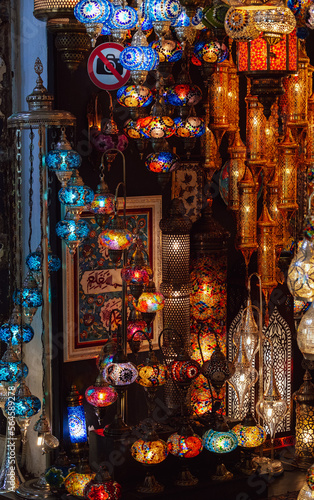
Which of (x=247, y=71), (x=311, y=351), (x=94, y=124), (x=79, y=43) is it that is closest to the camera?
(x=311, y=351)

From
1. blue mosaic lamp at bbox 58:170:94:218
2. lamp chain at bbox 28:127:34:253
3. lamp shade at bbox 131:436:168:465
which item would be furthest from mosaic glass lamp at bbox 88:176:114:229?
lamp shade at bbox 131:436:168:465

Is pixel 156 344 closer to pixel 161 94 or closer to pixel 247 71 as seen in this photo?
pixel 161 94

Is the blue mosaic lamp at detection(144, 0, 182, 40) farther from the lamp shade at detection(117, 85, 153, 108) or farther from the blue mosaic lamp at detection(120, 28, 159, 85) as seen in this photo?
the lamp shade at detection(117, 85, 153, 108)

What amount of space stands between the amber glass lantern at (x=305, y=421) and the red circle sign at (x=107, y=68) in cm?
209

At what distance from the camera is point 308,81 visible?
278 inches

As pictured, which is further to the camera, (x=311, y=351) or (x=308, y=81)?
(x=308, y=81)

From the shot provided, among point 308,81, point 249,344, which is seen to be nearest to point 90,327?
point 249,344

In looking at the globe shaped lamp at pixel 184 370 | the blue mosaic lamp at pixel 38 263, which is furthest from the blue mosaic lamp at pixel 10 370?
the globe shaped lamp at pixel 184 370


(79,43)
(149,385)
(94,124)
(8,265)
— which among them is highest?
(79,43)

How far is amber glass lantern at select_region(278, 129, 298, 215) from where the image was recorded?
282 inches

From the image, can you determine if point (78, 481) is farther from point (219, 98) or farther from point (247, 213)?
point (219, 98)

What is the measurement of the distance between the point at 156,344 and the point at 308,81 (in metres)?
1.86

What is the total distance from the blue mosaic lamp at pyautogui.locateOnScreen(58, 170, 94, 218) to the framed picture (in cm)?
51

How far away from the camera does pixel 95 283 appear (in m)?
7.20
